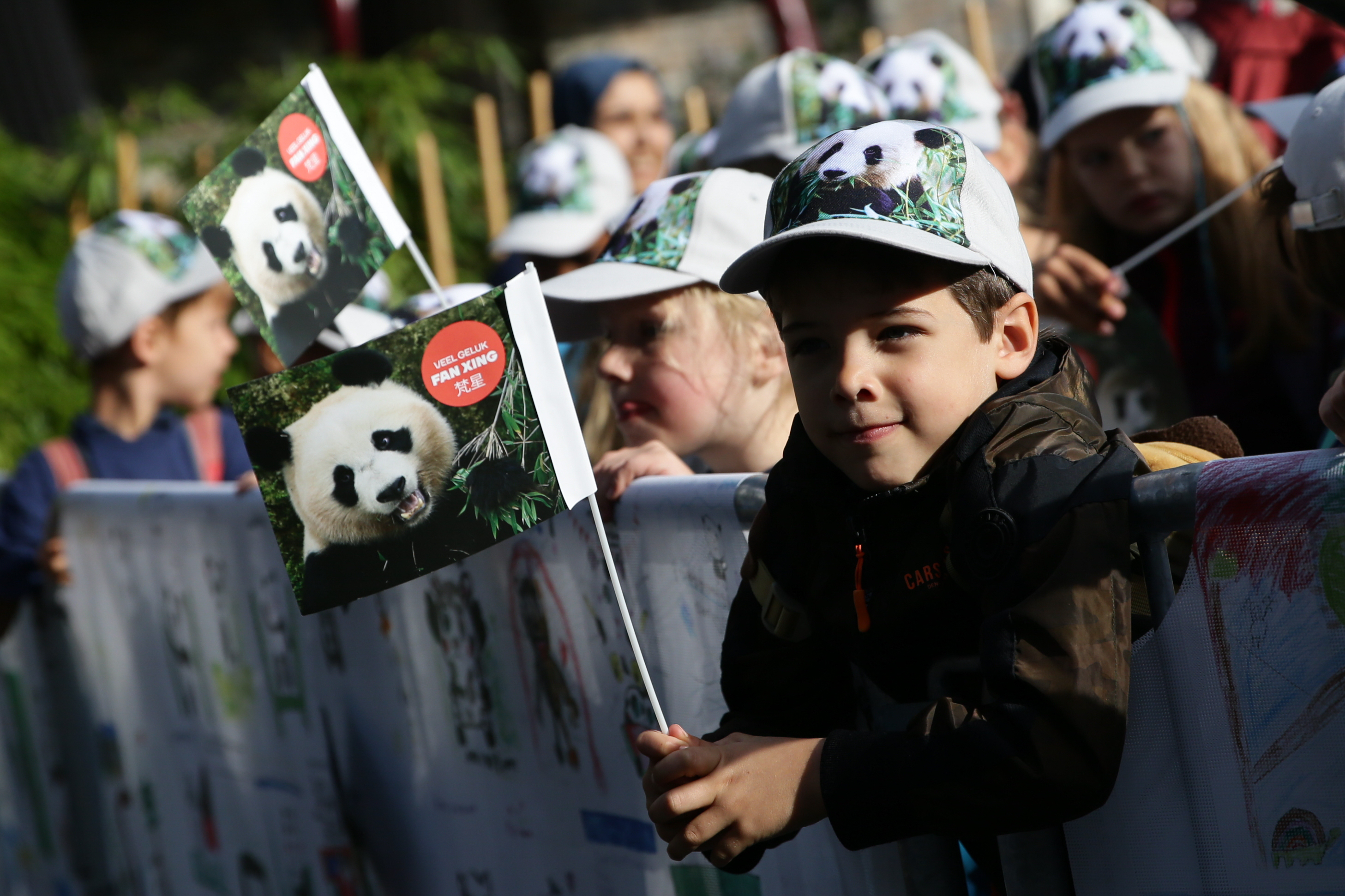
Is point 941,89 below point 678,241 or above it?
above

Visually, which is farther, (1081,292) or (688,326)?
(1081,292)

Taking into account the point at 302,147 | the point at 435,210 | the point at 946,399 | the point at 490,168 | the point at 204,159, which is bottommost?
the point at 946,399

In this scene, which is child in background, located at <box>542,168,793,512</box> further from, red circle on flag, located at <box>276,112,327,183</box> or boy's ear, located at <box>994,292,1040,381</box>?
boy's ear, located at <box>994,292,1040,381</box>

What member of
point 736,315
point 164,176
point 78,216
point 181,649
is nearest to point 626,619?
point 736,315

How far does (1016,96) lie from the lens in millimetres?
5410

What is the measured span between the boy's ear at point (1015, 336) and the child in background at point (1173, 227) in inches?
55.6

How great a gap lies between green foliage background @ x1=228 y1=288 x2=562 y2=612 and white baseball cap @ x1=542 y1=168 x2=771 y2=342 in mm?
779

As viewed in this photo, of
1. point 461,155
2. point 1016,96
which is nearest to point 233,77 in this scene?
point 461,155

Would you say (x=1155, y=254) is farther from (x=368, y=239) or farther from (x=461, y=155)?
(x=461, y=155)

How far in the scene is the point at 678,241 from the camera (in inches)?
99.7

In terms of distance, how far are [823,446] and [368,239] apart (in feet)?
3.87

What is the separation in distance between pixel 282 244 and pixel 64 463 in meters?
2.03

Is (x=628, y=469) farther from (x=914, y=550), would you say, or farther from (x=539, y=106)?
(x=539, y=106)

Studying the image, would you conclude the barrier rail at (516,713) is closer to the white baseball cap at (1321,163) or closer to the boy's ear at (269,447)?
the boy's ear at (269,447)
